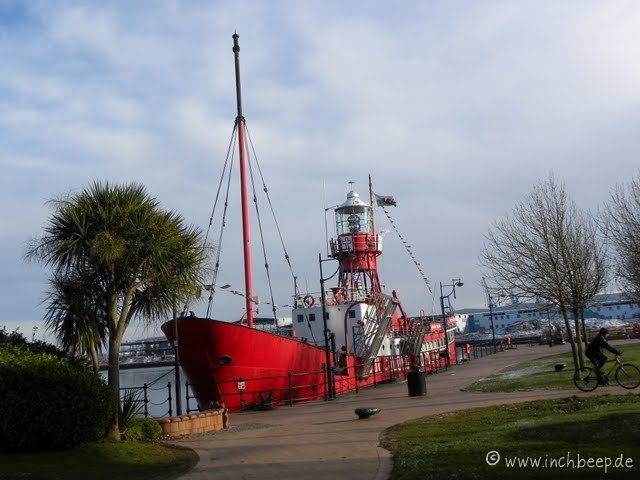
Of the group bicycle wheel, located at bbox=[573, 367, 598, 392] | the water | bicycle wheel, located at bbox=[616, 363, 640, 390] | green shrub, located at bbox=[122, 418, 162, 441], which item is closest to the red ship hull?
the water

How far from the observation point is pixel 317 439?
12.0 m

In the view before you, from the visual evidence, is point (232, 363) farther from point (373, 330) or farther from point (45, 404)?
point (373, 330)

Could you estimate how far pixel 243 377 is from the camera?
20453mm

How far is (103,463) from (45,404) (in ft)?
4.50

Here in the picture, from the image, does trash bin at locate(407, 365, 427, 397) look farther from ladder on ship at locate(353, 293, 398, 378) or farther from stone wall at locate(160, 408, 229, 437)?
ladder on ship at locate(353, 293, 398, 378)

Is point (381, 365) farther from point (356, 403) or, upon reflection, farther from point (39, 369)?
point (39, 369)

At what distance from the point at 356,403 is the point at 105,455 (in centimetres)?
1026

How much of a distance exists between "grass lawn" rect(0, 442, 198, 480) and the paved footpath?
1.48 feet

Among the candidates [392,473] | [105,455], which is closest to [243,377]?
[105,455]

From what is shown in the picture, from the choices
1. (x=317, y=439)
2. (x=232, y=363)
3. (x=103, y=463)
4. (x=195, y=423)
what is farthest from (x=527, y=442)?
(x=232, y=363)

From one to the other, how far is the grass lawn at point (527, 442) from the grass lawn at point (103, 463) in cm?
355

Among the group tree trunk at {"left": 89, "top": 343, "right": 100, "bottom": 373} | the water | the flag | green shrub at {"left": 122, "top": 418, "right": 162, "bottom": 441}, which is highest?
the flag

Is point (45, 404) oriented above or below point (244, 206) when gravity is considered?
below

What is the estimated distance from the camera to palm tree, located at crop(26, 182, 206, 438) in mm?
12406
